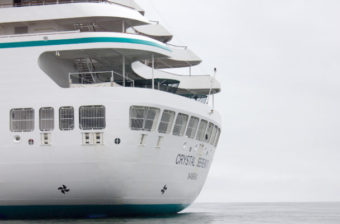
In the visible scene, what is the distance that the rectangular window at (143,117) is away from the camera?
30531mm

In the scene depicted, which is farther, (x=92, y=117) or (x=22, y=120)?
(x=22, y=120)

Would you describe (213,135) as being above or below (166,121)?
below

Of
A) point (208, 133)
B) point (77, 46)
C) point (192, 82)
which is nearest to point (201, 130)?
point (208, 133)

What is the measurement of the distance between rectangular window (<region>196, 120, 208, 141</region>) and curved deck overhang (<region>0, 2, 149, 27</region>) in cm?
697

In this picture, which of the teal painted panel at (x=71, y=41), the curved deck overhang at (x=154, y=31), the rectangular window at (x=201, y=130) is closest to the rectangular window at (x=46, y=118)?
the teal painted panel at (x=71, y=41)

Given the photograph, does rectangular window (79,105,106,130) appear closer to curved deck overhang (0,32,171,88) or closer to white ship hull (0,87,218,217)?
white ship hull (0,87,218,217)

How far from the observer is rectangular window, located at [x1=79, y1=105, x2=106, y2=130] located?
30250 millimetres

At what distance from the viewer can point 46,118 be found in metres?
30.8

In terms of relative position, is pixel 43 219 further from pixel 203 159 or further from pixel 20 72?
pixel 203 159

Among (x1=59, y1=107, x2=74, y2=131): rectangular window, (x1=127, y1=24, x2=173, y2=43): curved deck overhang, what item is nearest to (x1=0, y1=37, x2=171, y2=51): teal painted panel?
(x1=59, y1=107, x2=74, y2=131): rectangular window

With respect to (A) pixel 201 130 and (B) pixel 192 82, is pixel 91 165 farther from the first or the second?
(B) pixel 192 82

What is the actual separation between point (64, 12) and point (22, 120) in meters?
5.54

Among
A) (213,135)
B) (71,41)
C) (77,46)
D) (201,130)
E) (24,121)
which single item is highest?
(71,41)

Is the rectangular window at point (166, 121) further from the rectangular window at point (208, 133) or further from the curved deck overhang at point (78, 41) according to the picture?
the rectangular window at point (208, 133)
